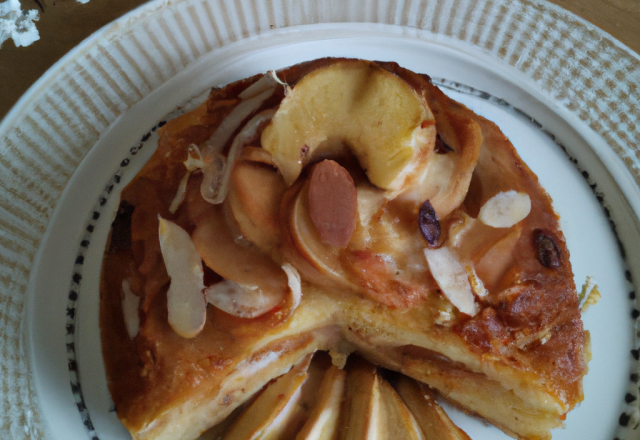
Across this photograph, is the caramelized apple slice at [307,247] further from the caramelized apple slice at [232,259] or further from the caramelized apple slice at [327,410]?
the caramelized apple slice at [327,410]

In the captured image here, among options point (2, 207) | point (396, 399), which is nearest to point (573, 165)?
point (396, 399)

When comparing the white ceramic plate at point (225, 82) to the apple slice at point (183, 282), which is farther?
the white ceramic plate at point (225, 82)

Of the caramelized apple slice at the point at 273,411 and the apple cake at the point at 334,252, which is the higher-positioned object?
the apple cake at the point at 334,252

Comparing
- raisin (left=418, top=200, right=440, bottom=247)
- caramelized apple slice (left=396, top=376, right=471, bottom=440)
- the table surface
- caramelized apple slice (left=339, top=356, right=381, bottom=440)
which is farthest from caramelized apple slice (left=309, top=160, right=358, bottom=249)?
the table surface

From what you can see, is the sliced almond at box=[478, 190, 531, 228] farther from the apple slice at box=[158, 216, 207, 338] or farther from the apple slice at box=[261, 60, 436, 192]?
the apple slice at box=[158, 216, 207, 338]

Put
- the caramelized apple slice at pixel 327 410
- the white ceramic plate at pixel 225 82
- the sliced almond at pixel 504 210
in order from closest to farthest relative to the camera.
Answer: the sliced almond at pixel 504 210 < the caramelized apple slice at pixel 327 410 < the white ceramic plate at pixel 225 82

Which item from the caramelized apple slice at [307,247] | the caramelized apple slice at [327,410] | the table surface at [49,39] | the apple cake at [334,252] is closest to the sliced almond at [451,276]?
the apple cake at [334,252]

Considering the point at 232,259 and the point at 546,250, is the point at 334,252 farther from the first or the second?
the point at 546,250
